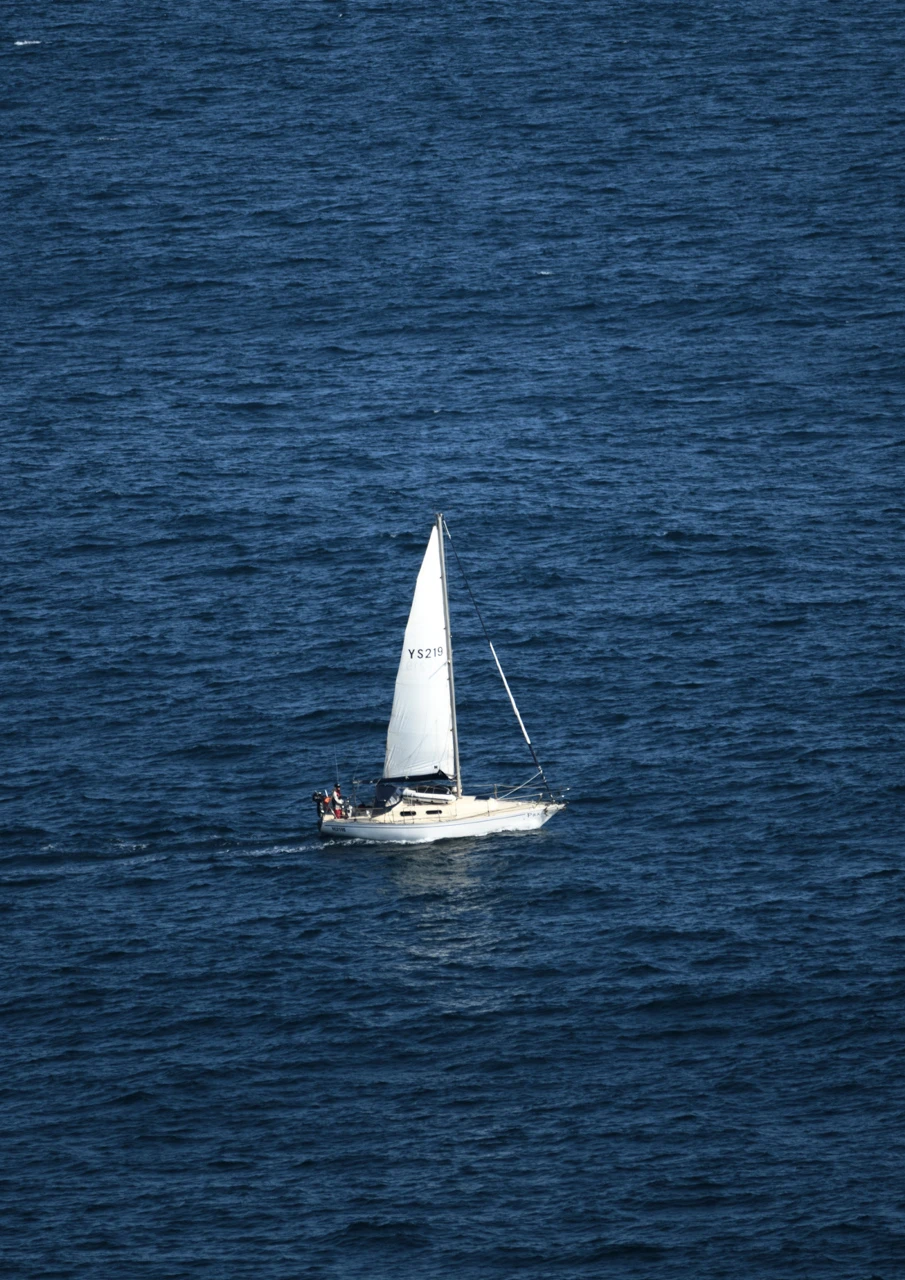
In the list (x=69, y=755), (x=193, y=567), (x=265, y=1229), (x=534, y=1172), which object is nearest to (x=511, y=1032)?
(x=534, y=1172)

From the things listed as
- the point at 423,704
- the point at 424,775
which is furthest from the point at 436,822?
the point at 423,704

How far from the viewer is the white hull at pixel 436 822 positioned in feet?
441

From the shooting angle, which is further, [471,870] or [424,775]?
[424,775]

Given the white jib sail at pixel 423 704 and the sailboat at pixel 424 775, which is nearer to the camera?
the sailboat at pixel 424 775

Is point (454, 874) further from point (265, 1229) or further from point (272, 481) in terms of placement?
point (272, 481)

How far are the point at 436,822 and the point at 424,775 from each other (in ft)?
10.9

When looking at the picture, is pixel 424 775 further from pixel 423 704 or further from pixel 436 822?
pixel 423 704

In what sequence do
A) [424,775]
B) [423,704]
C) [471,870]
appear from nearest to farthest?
1. [471,870]
2. [423,704]
3. [424,775]

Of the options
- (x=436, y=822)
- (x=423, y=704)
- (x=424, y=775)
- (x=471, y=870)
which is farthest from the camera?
(x=424, y=775)

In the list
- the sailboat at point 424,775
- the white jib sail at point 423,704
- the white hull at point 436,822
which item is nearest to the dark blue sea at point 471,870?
the white hull at point 436,822

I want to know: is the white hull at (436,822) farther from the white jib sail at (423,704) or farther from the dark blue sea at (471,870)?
the white jib sail at (423,704)

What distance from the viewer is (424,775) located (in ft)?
447

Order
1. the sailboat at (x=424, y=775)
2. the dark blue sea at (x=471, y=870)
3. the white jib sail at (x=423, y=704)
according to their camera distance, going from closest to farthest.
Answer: the dark blue sea at (x=471, y=870) < the sailboat at (x=424, y=775) < the white jib sail at (x=423, y=704)

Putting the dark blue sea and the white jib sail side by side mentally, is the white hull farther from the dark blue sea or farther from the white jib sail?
the white jib sail
